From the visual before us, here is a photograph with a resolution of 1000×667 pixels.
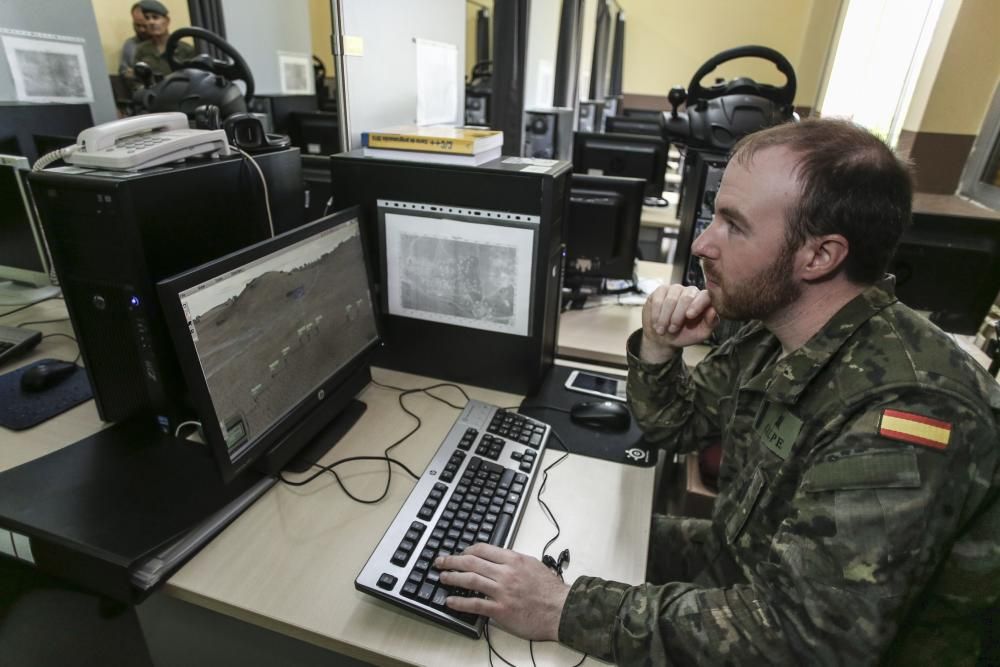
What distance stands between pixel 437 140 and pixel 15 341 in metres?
1.09

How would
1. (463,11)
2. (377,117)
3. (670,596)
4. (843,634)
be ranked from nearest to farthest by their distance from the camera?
(843,634) → (670,596) → (377,117) → (463,11)

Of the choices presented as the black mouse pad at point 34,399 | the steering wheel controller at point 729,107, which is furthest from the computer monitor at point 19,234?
the steering wheel controller at point 729,107

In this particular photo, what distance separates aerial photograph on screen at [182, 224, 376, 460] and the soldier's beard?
0.67m

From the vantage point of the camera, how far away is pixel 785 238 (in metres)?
0.80

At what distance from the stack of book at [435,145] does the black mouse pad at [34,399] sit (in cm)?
79

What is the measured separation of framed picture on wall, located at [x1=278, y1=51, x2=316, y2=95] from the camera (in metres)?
3.60

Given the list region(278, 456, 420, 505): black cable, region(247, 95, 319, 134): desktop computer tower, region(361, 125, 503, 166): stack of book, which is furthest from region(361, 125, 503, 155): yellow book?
region(247, 95, 319, 134): desktop computer tower

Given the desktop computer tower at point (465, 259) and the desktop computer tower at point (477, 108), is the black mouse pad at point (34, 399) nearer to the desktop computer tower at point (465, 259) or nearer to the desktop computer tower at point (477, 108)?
the desktop computer tower at point (465, 259)

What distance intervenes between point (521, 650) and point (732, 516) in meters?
0.40

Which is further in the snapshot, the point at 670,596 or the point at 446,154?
the point at 446,154

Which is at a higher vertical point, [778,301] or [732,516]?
[778,301]

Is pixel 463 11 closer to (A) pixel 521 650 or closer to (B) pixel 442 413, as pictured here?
(B) pixel 442 413

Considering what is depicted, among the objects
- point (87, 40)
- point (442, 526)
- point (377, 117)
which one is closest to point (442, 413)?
point (442, 526)

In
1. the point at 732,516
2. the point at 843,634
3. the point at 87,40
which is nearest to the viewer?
the point at 843,634
